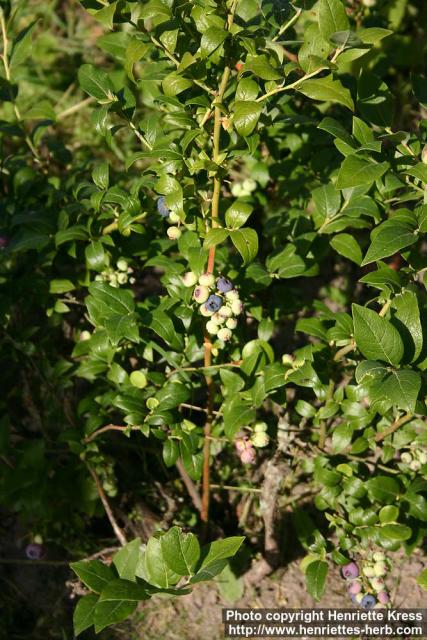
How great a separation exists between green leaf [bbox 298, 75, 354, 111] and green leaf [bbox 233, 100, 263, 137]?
9 cm

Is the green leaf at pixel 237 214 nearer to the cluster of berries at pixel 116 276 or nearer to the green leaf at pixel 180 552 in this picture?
the cluster of berries at pixel 116 276

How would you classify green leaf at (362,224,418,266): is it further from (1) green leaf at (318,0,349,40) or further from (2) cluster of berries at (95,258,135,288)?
(2) cluster of berries at (95,258,135,288)

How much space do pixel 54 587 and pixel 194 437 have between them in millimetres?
783

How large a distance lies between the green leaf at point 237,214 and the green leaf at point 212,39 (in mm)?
309

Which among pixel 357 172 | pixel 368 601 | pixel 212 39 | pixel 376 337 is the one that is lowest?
pixel 368 601

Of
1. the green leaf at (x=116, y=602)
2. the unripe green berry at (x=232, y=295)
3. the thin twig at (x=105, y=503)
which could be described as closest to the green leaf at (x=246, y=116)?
the unripe green berry at (x=232, y=295)

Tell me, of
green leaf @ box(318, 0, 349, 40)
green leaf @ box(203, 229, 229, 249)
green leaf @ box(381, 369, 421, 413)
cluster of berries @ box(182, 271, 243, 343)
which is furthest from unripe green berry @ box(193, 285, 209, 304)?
green leaf @ box(318, 0, 349, 40)

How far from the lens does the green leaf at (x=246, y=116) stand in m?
1.20

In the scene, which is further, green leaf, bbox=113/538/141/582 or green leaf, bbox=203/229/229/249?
green leaf, bbox=113/538/141/582

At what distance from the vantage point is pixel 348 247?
1.60m

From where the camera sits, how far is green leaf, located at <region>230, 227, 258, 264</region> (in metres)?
1.30

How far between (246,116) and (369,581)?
117cm

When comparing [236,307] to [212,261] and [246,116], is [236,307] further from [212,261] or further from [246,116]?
[246,116]

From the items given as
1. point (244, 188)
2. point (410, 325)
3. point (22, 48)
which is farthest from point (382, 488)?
point (22, 48)
